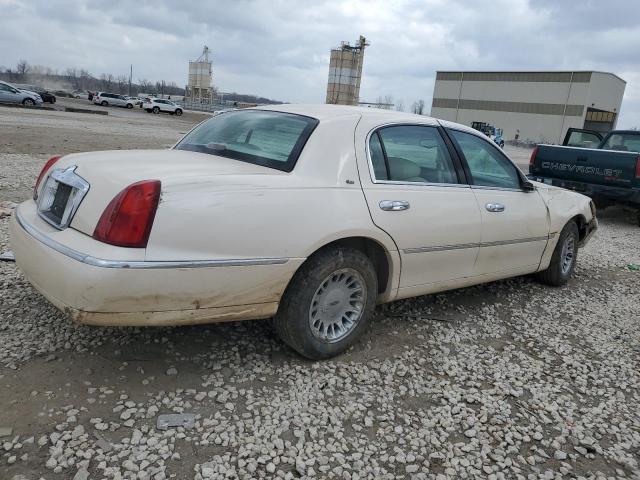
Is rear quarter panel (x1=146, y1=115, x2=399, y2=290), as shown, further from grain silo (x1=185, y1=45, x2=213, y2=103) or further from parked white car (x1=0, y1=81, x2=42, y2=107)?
grain silo (x1=185, y1=45, x2=213, y2=103)

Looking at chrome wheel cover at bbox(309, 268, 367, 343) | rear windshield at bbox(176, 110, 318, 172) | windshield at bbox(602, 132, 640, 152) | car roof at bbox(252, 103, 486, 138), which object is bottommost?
chrome wheel cover at bbox(309, 268, 367, 343)

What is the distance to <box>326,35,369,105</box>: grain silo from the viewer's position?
239 feet

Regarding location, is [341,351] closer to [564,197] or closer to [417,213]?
[417,213]

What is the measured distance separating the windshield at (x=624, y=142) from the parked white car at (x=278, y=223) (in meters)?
7.74

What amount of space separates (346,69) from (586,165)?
6772 cm

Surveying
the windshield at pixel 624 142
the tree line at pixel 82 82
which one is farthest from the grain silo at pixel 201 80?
the windshield at pixel 624 142

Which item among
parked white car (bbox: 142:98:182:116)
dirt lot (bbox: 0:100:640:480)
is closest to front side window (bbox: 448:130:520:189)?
dirt lot (bbox: 0:100:640:480)

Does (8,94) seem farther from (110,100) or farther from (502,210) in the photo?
(502,210)

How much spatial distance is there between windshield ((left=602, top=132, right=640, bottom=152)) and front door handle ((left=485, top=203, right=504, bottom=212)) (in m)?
7.81

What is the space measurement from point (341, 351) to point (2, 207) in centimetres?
501

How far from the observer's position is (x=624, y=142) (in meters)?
10.7

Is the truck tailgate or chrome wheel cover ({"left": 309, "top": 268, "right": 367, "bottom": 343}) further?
the truck tailgate

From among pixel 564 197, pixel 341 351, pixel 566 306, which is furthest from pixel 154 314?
pixel 564 197

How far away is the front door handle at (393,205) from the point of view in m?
3.30
